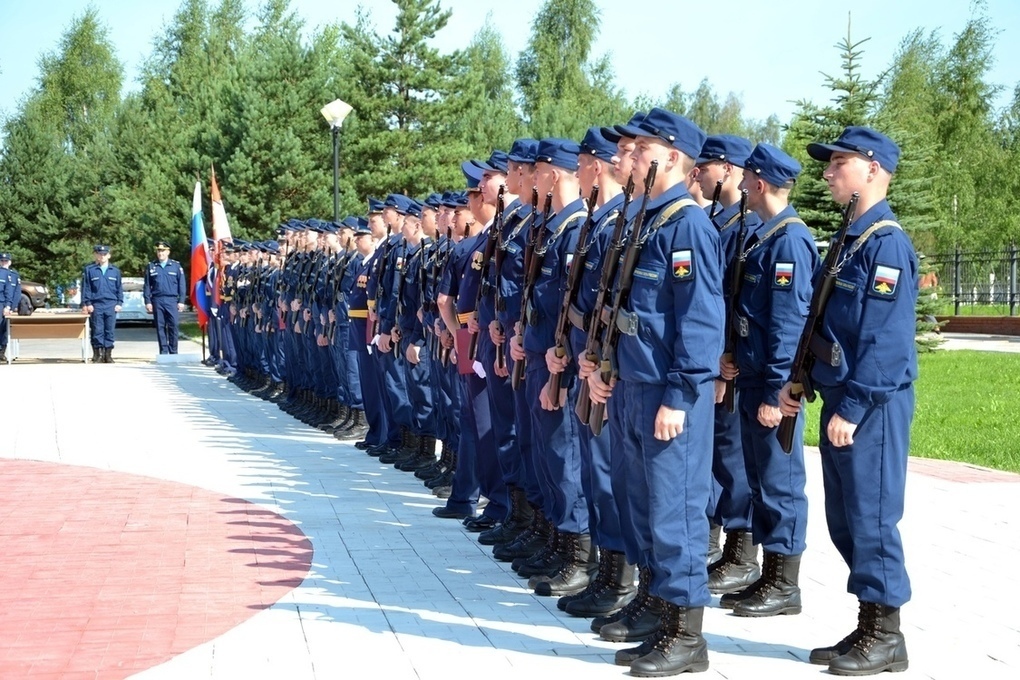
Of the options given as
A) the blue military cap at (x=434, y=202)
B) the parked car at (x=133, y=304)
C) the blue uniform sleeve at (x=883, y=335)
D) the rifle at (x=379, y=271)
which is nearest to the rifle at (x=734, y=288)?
the blue uniform sleeve at (x=883, y=335)

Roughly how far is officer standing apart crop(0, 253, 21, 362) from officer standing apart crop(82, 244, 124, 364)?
60.7 inches

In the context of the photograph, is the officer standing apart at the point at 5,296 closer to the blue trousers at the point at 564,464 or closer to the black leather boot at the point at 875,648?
the blue trousers at the point at 564,464

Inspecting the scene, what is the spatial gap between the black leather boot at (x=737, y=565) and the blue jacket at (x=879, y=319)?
1745 millimetres

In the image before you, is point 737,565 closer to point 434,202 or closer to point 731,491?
point 731,491

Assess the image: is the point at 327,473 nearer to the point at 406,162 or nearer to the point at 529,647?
the point at 529,647

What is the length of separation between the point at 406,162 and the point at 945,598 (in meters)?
35.9

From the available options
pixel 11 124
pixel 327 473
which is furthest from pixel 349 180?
pixel 327 473

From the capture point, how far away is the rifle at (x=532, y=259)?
7111mm

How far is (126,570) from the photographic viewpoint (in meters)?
7.63

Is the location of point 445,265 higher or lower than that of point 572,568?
higher

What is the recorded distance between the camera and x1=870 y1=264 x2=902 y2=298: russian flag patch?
→ 17.2 ft

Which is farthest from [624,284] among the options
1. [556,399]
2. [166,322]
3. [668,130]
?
[166,322]

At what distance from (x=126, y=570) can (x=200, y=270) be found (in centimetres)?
1960

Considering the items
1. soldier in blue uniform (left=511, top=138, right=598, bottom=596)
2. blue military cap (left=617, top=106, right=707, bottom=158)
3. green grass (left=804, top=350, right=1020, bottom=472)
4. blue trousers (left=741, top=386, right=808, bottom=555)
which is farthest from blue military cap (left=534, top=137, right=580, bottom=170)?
green grass (left=804, top=350, right=1020, bottom=472)
